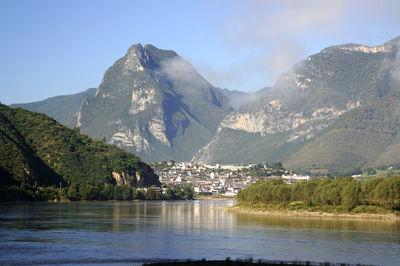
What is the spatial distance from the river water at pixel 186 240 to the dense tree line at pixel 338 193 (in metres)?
13.5

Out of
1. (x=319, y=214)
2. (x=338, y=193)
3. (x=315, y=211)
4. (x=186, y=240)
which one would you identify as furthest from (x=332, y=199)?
(x=186, y=240)

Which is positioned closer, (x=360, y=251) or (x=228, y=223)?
(x=360, y=251)

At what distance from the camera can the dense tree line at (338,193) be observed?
127 metres

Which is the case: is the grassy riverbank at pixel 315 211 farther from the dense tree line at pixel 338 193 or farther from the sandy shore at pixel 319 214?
the dense tree line at pixel 338 193

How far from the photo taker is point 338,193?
138m

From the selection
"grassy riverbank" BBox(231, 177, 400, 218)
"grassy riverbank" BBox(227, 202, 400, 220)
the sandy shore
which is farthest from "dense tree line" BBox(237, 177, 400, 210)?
the sandy shore

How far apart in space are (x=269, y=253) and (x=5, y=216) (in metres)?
59.4

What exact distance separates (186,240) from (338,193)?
6413 cm

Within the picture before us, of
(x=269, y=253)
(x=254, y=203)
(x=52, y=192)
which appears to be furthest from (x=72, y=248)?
(x=52, y=192)

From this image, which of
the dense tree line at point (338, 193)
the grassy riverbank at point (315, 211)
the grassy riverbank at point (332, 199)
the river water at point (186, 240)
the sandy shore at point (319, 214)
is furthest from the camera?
the dense tree line at point (338, 193)

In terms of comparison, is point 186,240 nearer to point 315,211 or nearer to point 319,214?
point 319,214

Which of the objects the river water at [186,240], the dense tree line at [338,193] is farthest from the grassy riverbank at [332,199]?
the river water at [186,240]

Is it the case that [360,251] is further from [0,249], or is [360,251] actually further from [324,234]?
[0,249]

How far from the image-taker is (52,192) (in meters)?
196
